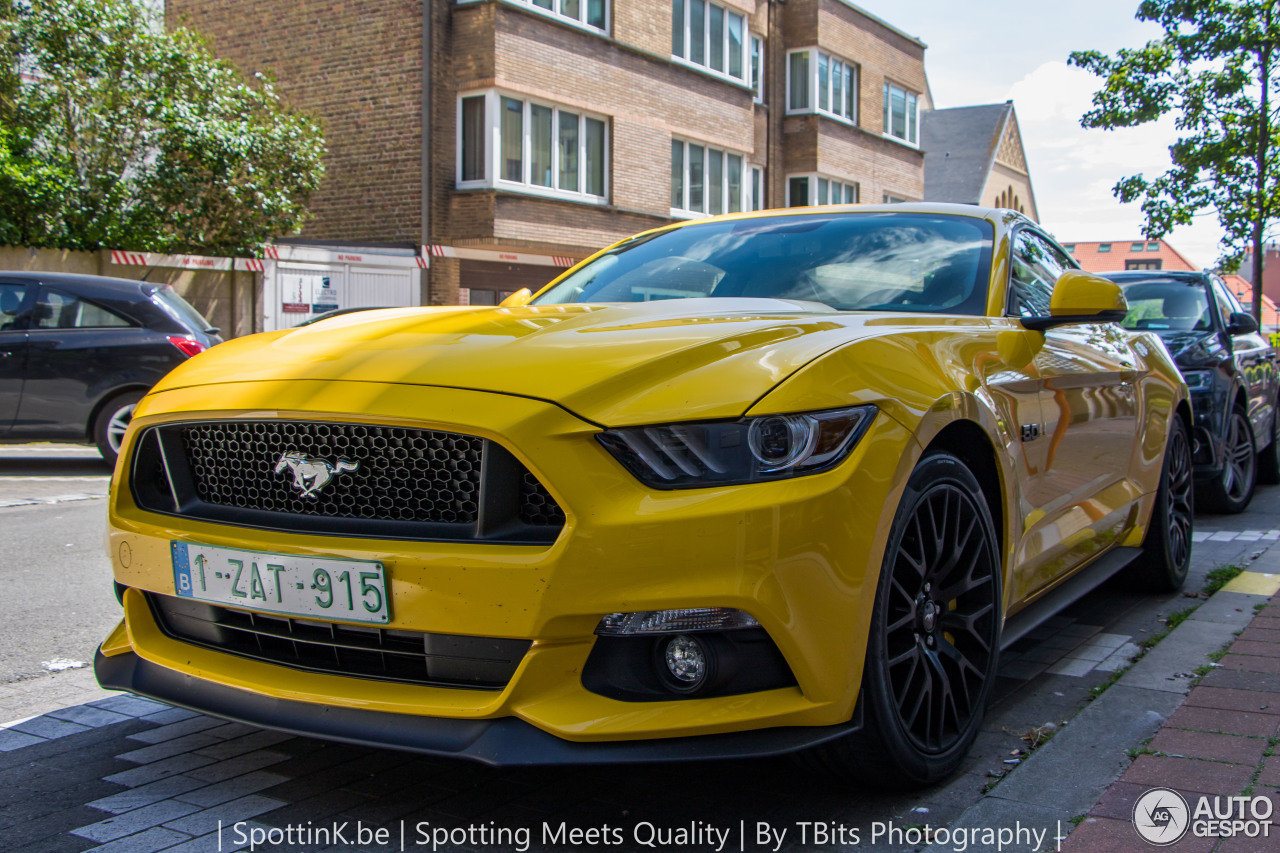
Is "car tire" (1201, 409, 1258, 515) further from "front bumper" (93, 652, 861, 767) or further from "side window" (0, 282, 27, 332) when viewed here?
"side window" (0, 282, 27, 332)

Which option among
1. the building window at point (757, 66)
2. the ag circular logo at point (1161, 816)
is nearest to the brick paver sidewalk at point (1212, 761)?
the ag circular logo at point (1161, 816)

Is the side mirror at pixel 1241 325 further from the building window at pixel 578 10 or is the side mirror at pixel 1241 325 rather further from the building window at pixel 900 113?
the building window at pixel 900 113

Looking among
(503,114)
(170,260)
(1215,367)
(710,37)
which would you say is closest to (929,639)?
(1215,367)

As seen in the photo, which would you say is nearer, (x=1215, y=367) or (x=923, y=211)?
(x=923, y=211)

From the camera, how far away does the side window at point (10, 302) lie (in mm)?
10227

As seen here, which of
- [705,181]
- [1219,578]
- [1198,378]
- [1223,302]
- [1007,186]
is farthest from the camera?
[1007,186]

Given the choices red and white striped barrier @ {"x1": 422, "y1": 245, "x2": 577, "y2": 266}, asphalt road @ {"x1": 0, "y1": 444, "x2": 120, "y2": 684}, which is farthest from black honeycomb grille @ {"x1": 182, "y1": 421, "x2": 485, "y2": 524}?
red and white striped barrier @ {"x1": 422, "y1": 245, "x2": 577, "y2": 266}

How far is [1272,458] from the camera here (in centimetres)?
996

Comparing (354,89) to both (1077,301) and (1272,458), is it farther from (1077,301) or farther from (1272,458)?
(1077,301)

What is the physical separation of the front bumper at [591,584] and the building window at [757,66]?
2653cm

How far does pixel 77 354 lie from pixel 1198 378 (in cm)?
907

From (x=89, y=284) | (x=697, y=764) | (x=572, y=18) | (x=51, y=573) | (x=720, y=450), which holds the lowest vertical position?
(x=51, y=573)

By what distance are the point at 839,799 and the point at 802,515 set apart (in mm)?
880

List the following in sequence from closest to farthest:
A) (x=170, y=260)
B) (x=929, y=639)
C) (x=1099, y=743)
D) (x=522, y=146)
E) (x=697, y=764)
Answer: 1. (x=697, y=764)
2. (x=929, y=639)
3. (x=1099, y=743)
4. (x=170, y=260)
5. (x=522, y=146)
